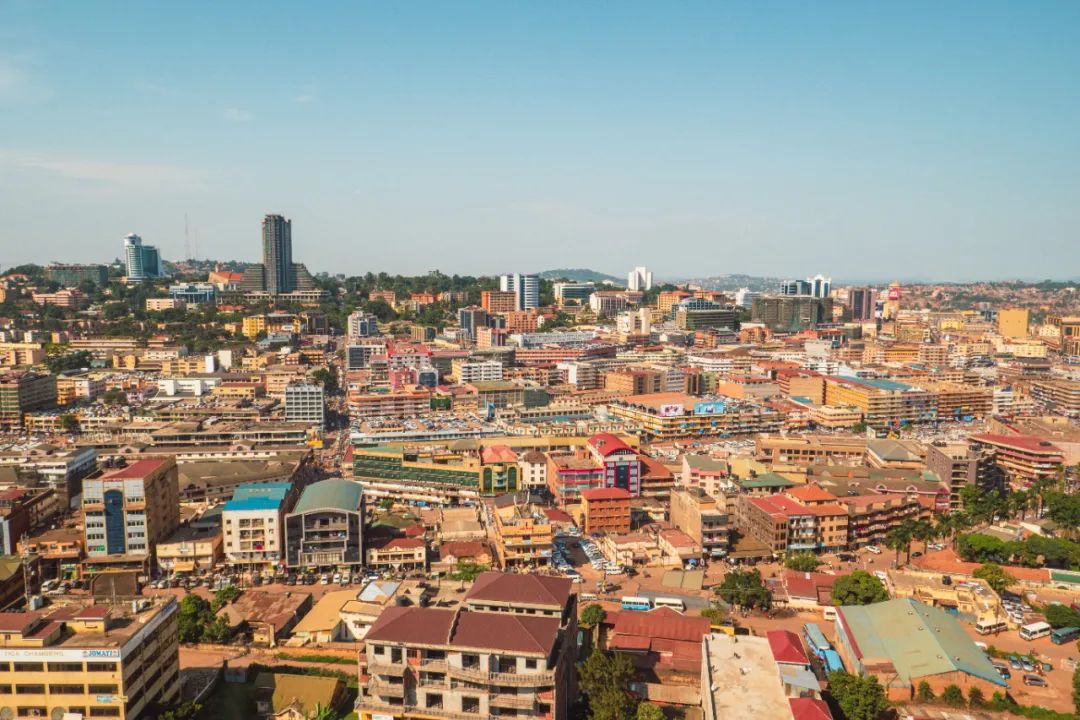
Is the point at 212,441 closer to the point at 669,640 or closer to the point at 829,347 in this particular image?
the point at 669,640

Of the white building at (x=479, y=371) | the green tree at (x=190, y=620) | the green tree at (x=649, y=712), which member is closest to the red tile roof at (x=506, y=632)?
the green tree at (x=649, y=712)

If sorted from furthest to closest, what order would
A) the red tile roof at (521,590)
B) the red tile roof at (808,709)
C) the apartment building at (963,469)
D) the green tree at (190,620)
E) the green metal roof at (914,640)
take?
1. the apartment building at (963,469)
2. the green tree at (190,620)
3. the green metal roof at (914,640)
4. the red tile roof at (521,590)
5. the red tile roof at (808,709)

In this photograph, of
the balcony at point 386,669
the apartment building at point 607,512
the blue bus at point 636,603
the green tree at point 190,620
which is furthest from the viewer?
the apartment building at point 607,512

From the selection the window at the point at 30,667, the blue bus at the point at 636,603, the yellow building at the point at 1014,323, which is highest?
the yellow building at the point at 1014,323

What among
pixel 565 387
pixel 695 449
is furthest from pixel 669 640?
pixel 565 387

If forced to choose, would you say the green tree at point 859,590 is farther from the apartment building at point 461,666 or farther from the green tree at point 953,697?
the apartment building at point 461,666

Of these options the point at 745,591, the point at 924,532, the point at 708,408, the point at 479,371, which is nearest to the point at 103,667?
the point at 745,591

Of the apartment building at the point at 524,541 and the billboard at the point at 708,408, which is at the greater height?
the billboard at the point at 708,408

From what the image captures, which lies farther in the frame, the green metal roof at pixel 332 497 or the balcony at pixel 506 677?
the green metal roof at pixel 332 497
